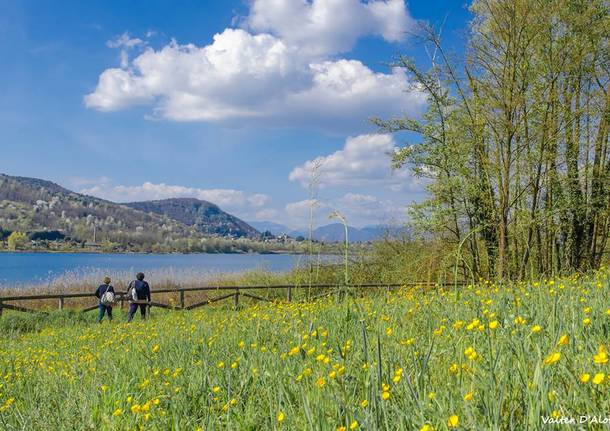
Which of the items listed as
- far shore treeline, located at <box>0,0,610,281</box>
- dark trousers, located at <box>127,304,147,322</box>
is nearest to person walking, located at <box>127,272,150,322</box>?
dark trousers, located at <box>127,304,147,322</box>

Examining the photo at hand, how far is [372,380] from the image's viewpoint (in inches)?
92.8

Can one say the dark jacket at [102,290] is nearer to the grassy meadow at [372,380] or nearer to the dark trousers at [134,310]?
the dark trousers at [134,310]

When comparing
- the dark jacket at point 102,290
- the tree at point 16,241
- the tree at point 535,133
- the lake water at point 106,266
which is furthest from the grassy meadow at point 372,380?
the tree at point 16,241

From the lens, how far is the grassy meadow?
2.22 meters

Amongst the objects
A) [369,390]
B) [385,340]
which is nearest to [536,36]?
[385,340]

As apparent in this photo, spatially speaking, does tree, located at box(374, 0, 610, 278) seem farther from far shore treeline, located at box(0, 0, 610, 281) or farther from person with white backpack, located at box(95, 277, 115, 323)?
person with white backpack, located at box(95, 277, 115, 323)

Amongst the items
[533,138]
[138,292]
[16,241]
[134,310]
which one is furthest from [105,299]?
[16,241]

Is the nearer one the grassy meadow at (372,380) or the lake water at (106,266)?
the grassy meadow at (372,380)

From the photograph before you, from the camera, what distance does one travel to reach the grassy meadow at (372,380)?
7.29ft

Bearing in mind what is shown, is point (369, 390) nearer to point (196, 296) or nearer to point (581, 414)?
point (581, 414)

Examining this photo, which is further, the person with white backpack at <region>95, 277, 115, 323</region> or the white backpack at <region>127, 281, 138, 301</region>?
the person with white backpack at <region>95, 277, 115, 323</region>

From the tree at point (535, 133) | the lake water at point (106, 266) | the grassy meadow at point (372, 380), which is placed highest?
the tree at point (535, 133)

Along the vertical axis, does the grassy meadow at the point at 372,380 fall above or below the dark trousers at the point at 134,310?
above

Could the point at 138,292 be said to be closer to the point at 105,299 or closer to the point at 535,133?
the point at 105,299
